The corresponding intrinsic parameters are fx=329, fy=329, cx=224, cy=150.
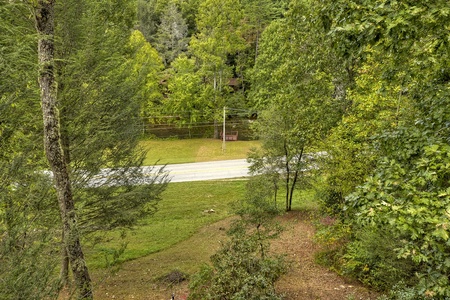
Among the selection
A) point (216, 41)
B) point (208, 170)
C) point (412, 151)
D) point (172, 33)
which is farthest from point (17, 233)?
point (172, 33)

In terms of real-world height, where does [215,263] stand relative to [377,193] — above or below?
below

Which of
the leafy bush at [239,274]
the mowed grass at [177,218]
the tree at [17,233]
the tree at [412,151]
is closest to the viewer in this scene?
the tree at [412,151]

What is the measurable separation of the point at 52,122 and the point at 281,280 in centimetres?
764

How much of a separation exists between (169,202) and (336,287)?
37.7 ft

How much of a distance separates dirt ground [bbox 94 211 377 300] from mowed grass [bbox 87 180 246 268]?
76cm

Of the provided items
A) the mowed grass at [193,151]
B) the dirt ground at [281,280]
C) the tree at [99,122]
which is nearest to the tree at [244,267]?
the dirt ground at [281,280]

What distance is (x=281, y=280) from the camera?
9.94 meters

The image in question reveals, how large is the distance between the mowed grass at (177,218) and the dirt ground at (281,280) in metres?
0.76

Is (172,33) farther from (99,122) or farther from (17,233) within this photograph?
(17,233)

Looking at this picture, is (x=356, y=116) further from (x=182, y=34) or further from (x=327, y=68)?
(x=182, y=34)

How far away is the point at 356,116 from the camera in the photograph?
877cm

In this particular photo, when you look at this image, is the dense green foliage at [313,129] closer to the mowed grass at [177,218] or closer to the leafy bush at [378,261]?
the leafy bush at [378,261]

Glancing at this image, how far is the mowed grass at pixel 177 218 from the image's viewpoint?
1343cm

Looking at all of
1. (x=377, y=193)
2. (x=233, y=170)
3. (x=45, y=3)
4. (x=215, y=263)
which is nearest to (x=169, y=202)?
(x=233, y=170)
